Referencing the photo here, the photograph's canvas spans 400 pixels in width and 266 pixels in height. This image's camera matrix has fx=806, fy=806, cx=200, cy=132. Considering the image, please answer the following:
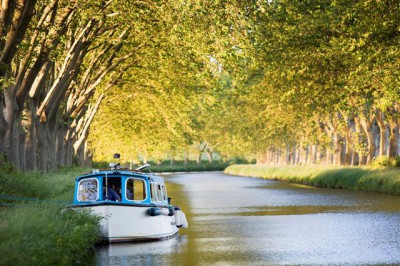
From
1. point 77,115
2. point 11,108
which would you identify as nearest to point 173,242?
point 11,108

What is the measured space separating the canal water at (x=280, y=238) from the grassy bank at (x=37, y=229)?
83 centimetres

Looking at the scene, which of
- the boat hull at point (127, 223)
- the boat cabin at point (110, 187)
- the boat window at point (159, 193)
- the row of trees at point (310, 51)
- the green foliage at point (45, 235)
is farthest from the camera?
the boat window at point (159, 193)

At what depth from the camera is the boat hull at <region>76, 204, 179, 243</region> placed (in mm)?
21125

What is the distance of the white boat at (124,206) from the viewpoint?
69.6ft

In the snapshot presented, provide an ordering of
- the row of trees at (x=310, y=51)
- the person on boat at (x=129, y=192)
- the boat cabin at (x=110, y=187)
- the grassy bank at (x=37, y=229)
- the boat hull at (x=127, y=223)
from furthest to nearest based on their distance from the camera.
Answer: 1. the person on boat at (x=129, y=192)
2. the row of trees at (x=310, y=51)
3. the boat cabin at (x=110, y=187)
4. the boat hull at (x=127, y=223)
5. the grassy bank at (x=37, y=229)

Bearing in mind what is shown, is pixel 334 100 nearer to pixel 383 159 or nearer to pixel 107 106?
pixel 383 159

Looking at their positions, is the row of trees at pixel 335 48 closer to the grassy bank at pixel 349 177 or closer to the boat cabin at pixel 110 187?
the boat cabin at pixel 110 187

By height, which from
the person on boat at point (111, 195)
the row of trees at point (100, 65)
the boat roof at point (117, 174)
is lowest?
the person on boat at point (111, 195)

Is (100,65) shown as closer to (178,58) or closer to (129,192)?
(178,58)

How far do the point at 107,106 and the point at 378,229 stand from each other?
37363 mm

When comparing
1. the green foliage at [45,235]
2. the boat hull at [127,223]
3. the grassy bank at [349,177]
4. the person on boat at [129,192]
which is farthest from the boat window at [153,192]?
the grassy bank at [349,177]

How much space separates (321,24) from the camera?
106 ft

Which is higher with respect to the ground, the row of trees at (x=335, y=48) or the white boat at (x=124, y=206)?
the row of trees at (x=335, y=48)

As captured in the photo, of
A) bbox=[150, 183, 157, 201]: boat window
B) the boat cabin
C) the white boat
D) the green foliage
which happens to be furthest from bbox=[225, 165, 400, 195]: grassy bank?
the green foliage
